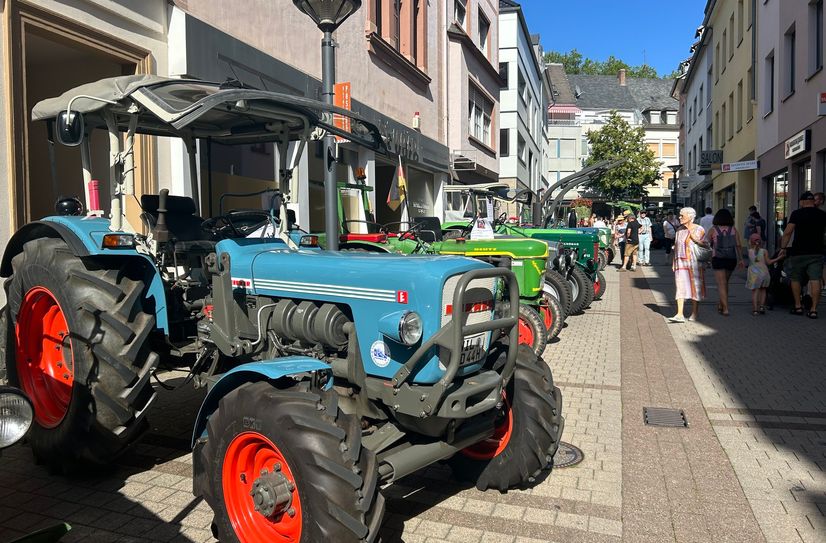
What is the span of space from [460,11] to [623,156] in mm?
24732

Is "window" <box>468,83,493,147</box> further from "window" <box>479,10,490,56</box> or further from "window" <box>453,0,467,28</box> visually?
"window" <box>453,0,467,28</box>

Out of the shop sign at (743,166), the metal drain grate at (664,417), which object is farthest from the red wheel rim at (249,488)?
the shop sign at (743,166)

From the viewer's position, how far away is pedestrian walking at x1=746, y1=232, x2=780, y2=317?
10297 millimetres

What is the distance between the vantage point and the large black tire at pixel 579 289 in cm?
1085

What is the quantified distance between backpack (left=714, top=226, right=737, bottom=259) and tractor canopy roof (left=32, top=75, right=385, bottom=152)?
24.0ft

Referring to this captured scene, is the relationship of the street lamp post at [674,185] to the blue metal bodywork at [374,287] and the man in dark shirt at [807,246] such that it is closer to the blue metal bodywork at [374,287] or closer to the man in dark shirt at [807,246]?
the man in dark shirt at [807,246]

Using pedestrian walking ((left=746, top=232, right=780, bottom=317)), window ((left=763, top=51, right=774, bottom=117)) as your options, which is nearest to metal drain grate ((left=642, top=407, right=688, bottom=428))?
pedestrian walking ((left=746, top=232, right=780, bottom=317))

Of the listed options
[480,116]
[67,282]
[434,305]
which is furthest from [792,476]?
[480,116]

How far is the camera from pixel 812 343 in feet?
26.4

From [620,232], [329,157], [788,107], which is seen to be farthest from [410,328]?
[620,232]

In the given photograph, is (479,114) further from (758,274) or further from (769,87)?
(758,274)

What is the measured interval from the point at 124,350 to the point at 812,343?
7738mm

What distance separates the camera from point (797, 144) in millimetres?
14273

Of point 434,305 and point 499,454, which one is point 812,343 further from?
point 434,305
